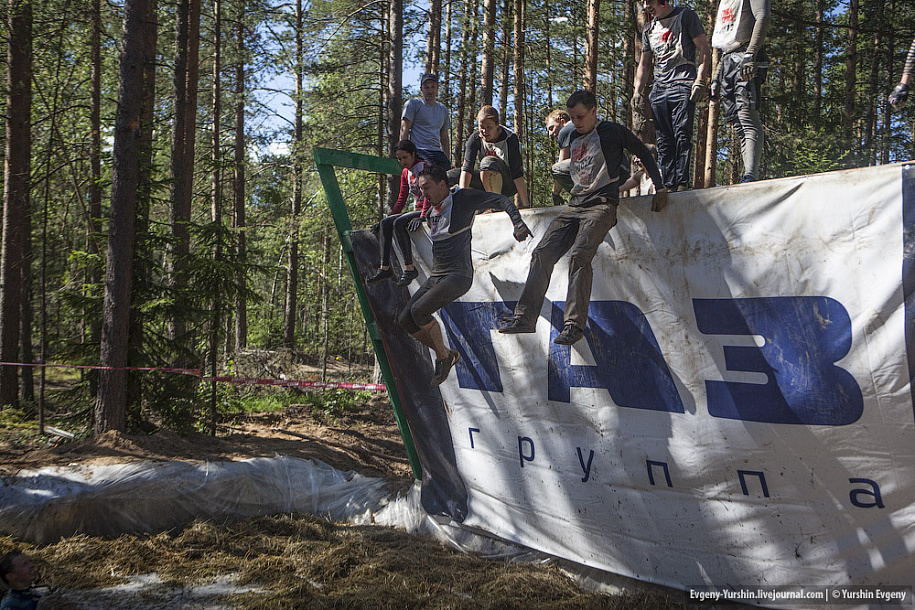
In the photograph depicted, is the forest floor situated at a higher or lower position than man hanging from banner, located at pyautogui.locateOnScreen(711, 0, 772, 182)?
lower

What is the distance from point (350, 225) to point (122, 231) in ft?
9.52

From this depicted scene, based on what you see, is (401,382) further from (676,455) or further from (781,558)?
(781,558)

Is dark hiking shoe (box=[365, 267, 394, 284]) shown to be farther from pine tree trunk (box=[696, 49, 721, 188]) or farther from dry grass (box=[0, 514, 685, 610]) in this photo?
pine tree trunk (box=[696, 49, 721, 188])

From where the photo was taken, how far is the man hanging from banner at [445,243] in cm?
500

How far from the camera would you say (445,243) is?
5117mm

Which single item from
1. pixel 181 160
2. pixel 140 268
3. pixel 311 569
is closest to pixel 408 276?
pixel 311 569

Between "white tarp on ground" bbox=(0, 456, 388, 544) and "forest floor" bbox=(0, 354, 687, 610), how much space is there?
0.50 ft

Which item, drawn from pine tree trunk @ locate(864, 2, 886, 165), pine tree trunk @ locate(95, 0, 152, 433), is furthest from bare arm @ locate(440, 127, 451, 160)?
pine tree trunk @ locate(864, 2, 886, 165)

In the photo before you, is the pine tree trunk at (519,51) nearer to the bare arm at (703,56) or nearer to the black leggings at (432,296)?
the bare arm at (703,56)

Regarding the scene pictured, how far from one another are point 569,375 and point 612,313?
61cm

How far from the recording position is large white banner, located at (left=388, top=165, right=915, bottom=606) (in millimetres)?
3311

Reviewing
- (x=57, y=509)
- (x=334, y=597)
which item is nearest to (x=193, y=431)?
(x=57, y=509)

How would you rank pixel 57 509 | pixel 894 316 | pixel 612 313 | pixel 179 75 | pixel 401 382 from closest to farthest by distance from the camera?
pixel 894 316, pixel 612 313, pixel 57 509, pixel 401 382, pixel 179 75

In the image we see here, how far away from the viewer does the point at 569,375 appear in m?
4.63
